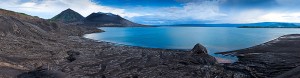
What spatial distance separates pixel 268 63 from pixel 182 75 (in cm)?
2074

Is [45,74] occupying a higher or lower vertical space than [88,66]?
higher

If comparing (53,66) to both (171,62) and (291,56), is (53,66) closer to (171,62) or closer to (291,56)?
(171,62)

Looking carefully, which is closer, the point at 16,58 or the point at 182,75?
the point at 182,75

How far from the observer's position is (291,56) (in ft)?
205

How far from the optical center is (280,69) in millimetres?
48969

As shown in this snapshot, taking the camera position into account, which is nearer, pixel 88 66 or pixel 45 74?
pixel 45 74

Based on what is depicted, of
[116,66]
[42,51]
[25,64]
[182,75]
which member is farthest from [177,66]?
[42,51]

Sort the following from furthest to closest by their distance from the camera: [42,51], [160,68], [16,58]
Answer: [42,51]
[16,58]
[160,68]

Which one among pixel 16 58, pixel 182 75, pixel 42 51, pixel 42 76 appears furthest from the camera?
pixel 42 51

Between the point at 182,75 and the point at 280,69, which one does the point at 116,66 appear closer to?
the point at 182,75

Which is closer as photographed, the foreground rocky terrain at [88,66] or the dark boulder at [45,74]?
the dark boulder at [45,74]

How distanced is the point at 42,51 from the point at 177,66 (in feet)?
93.5

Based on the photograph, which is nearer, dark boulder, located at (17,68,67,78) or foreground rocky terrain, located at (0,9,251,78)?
dark boulder, located at (17,68,67,78)

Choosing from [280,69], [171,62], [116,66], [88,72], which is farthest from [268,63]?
[88,72]
